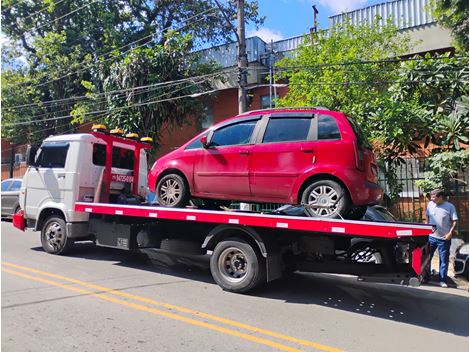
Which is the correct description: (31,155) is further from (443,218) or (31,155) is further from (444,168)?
(444,168)

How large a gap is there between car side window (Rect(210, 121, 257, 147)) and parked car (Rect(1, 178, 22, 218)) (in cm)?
1059

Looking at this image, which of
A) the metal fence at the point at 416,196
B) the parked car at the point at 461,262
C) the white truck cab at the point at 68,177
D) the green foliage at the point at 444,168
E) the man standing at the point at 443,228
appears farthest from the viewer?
the metal fence at the point at 416,196

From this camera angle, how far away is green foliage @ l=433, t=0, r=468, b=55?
10.8 metres

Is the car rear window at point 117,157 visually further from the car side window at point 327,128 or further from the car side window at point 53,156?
the car side window at point 327,128

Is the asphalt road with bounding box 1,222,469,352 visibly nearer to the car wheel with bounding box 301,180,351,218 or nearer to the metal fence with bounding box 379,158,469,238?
the car wheel with bounding box 301,180,351,218

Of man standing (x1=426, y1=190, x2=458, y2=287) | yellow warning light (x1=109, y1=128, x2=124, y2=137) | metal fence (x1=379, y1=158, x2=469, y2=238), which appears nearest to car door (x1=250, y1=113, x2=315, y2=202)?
man standing (x1=426, y1=190, x2=458, y2=287)

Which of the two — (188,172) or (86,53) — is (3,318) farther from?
(86,53)

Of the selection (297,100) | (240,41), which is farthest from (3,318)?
(297,100)

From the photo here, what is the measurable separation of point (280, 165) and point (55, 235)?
532 centimetres

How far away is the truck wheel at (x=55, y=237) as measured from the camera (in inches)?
332

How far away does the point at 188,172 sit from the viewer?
6.79 meters

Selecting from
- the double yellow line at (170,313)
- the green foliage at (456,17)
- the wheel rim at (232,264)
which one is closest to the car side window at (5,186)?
the double yellow line at (170,313)

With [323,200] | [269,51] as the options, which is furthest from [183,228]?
[269,51]

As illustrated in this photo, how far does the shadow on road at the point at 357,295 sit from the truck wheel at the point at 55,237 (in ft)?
2.00
